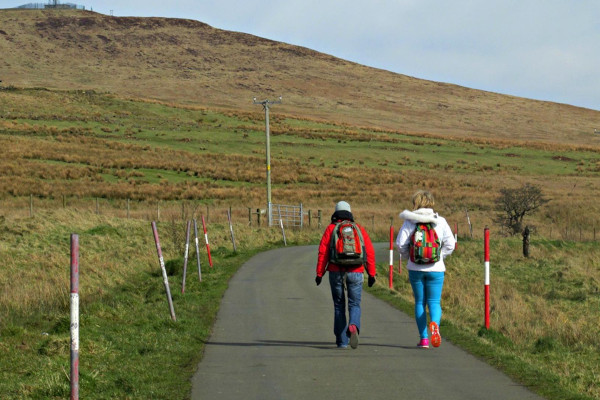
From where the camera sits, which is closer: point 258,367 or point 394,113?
point 258,367

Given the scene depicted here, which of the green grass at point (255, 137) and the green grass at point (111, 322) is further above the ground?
the green grass at point (255, 137)

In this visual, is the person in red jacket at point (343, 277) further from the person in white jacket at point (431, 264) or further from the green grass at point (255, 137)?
the green grass at point (255, 137)

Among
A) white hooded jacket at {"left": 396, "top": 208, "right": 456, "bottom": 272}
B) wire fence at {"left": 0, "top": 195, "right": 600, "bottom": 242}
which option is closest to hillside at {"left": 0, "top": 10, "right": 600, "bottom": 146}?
wire fence at {"left": 0, "top": 195, "right": 600, "bottom": 242}

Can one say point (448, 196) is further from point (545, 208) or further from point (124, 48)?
point (124, 48)

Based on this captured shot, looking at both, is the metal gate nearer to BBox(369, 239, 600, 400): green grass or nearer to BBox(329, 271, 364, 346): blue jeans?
BBox(369, 239, 600, 400): green grass

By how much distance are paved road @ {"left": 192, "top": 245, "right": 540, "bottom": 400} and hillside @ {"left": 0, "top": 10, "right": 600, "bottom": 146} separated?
339 ft

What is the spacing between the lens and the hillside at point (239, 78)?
130125 millimetres

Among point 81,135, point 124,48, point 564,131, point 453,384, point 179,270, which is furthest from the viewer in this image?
point 124,48

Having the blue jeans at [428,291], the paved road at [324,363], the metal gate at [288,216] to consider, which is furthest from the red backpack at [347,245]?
the metal gate at [288,216]

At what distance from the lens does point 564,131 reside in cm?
13325

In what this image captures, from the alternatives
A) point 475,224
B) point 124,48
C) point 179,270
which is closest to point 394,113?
point 124,48

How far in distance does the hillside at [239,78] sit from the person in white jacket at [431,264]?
106653mm

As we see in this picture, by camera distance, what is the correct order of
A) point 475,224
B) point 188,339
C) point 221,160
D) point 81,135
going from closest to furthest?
point 188,339 < point 475,224 < point 221,160 < point 81,135

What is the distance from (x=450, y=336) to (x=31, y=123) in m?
80.8
